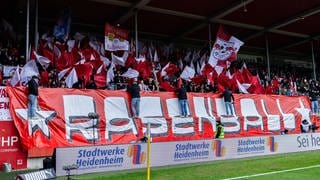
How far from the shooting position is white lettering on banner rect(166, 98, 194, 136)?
62.5 ft

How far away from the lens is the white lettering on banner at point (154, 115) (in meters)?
18.2

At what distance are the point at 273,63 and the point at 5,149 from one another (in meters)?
29.5

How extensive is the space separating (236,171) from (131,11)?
1408cm

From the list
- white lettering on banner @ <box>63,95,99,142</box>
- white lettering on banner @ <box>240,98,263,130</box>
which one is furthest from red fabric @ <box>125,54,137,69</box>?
white lettering on banner @ <box>63,95,99,142</box>

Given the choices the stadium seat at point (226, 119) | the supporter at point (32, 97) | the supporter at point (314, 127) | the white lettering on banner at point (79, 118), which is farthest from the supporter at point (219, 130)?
the supporter at point (32, 97)

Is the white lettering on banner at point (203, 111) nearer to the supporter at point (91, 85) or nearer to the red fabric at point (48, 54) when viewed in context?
the supporter at point (91, 85)

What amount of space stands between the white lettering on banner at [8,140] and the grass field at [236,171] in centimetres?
320

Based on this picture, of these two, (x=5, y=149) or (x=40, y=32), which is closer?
(x=5, y=149)

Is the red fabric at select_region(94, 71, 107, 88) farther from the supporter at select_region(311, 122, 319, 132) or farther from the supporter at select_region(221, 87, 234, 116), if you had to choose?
the supporter at select_region(311, 122, 319, 132)

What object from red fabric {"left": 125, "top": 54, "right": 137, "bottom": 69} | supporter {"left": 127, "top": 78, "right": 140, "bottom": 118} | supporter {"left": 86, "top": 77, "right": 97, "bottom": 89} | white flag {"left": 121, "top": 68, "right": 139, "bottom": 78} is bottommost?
supporter {"left": 127, "top": 78, "right": 140, "bottom": 118}

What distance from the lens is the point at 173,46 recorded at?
3147cm

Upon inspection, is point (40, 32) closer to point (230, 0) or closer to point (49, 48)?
point (49, 48)

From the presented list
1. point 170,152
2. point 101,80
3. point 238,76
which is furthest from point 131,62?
point 170,152

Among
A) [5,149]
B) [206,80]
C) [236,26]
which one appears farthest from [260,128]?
[5,149]
